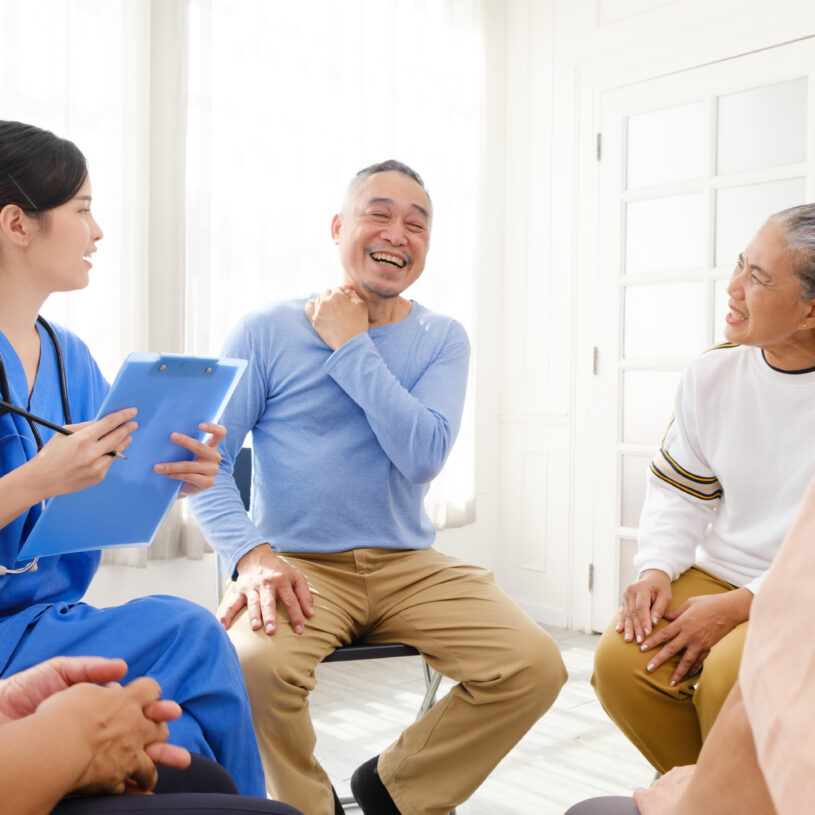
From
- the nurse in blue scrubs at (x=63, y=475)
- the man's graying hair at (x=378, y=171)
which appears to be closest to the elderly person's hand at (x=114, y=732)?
the nurse in blue scrubs at (x=63, y=475)

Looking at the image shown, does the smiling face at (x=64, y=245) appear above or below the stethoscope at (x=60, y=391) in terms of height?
above

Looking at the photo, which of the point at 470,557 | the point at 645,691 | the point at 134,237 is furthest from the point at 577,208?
Result: the point at 645,691

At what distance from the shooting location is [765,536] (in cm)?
173

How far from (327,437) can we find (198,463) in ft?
1.54

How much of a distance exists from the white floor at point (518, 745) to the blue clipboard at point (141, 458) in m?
1.05

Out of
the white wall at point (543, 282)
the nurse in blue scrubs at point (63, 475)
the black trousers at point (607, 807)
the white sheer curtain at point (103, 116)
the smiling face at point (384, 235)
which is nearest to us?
the black trousers at point (607, 807)

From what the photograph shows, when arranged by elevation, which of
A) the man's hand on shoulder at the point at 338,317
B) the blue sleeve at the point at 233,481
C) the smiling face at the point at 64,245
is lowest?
the blue sleeve at the point at 233,481

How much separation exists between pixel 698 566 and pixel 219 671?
1026 millimetres

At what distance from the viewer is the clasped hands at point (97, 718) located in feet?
2.89

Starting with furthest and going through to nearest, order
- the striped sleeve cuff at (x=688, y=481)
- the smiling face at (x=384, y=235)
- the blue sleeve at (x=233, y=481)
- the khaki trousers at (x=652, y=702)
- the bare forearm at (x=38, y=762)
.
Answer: the smiling face at (x=384, y=235), the striped sleeve cuff at (x=688, y=481), the blue sleeve at (x=233, y=481), the khaki trousers at (x=652, y=702), the bare forearm at (x=38, y=762)

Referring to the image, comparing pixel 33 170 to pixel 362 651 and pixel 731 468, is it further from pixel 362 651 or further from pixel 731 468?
pixel 731 468

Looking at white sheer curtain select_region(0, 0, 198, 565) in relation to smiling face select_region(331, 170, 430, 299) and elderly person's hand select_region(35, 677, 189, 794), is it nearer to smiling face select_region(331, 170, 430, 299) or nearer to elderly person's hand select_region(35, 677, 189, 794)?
smiling face select_region(331, 170, 430, 299)

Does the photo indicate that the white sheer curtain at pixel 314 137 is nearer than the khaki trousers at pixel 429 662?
No

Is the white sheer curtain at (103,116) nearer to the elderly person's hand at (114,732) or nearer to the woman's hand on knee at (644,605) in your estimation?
the woman's hand on knee at (644,605)
